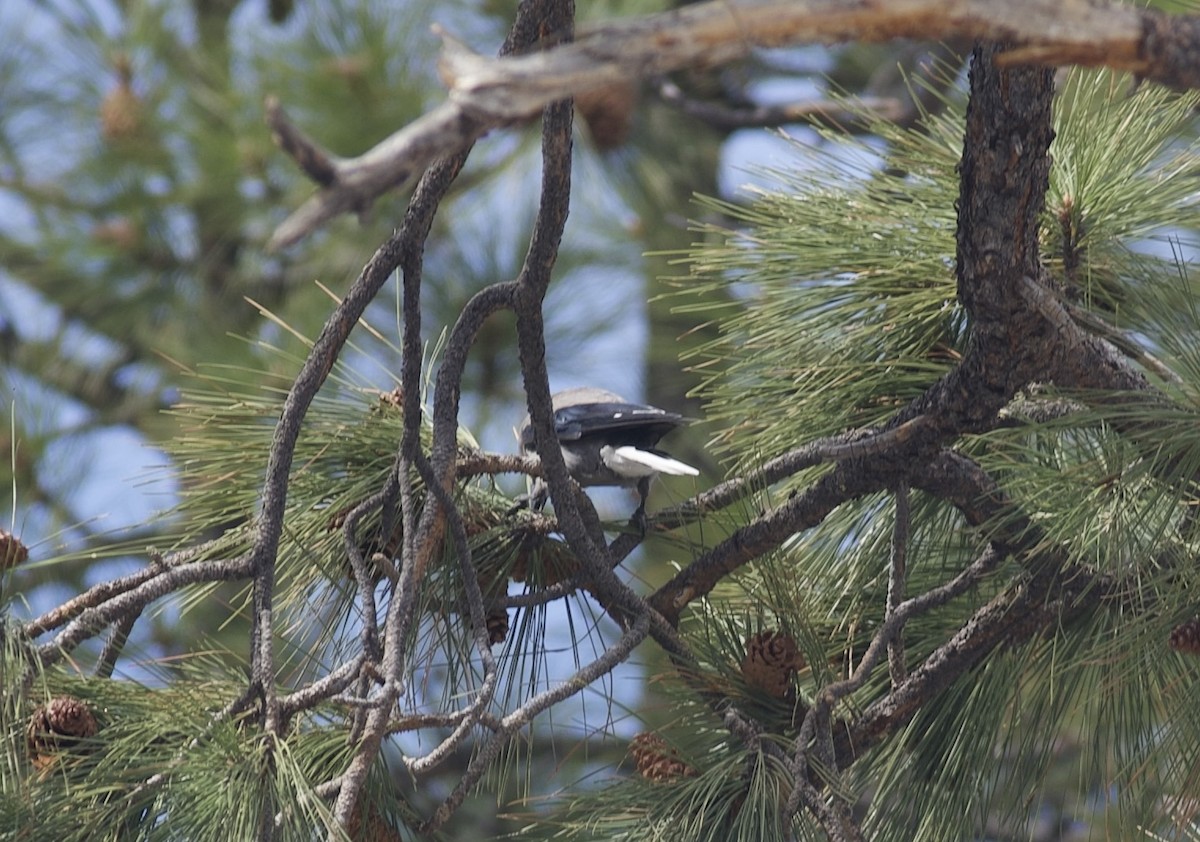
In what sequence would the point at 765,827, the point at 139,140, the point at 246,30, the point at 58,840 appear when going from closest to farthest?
the point at 58,840, the point at 765,827, the point at 246,30, the point at 139,140

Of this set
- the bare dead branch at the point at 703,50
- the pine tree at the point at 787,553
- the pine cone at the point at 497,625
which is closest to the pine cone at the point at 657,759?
the pine tree at the point at 787,553

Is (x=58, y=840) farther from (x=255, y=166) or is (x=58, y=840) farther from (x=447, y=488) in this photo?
(x=255, y=166)

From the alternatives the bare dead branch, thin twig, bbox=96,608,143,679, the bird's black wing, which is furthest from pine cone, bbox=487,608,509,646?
the bare dead branch

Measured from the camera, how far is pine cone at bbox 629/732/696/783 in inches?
51.4

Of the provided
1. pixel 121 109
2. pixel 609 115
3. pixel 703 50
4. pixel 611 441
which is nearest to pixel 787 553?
pixel 611 441

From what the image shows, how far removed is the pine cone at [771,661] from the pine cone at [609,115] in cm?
222

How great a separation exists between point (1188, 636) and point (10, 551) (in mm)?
971

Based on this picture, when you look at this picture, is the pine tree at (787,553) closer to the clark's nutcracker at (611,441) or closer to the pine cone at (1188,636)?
the pine cone at (1188,636)

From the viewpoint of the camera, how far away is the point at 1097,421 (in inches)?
43.2

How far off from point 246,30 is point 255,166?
0.37 meters

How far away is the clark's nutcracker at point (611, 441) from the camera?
1.80 m

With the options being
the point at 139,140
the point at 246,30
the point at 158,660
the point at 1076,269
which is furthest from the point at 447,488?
the point at 139,140

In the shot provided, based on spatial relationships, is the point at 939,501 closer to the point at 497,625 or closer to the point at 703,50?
the point at 497,625

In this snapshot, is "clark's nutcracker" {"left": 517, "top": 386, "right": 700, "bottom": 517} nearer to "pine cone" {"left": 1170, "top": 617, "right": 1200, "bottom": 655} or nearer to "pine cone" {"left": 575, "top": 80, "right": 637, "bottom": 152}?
"pine cone" {"left": 1170, "top": 617, "right": 1200, "bottom": 655}
